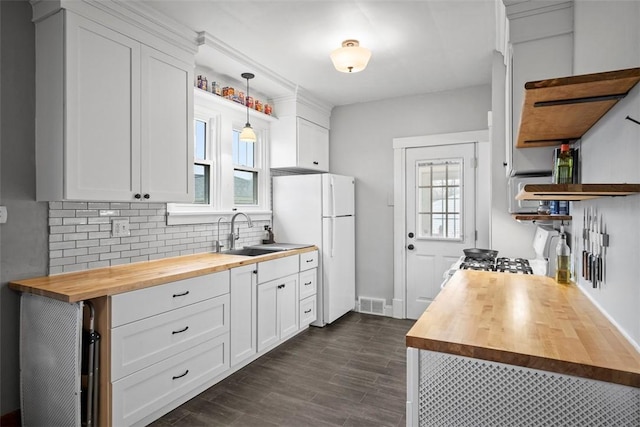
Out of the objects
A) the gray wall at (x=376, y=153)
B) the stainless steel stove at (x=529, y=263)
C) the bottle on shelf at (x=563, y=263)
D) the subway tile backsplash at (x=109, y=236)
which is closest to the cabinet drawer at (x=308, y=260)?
the gray wall at (x=376, y=153)

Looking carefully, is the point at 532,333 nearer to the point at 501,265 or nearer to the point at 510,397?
the point at 510,397

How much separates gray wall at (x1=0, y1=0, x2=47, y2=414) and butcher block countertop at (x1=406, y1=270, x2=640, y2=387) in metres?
2.20

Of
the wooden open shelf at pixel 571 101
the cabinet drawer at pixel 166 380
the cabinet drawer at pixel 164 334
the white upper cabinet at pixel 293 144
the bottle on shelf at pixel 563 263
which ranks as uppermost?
the white upper cabinet at pixel 293 144

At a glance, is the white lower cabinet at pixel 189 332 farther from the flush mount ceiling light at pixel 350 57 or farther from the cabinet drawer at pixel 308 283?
the flush mount ceiling light at pixel 350 57

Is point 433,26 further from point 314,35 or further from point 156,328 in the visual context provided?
point 156,328

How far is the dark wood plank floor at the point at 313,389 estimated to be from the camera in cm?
230

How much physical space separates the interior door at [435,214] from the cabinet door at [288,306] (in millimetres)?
1457

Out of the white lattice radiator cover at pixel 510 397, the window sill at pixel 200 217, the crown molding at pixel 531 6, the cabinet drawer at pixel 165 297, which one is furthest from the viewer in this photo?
the window sill at pixel 200 217

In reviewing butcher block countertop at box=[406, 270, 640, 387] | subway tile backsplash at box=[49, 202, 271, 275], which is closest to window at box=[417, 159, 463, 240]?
butcher block countertop at box=[406, 270, 640, 387]

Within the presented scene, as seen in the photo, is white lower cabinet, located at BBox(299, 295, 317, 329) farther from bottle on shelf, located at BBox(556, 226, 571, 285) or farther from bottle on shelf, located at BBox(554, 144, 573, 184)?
bottle on shelf, located at BBox(554, 144, 573, 184)

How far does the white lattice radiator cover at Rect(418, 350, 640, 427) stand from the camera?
1.04 meters

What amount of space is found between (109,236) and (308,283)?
197 cm

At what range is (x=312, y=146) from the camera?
444cm

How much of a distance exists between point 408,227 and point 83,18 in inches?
139
